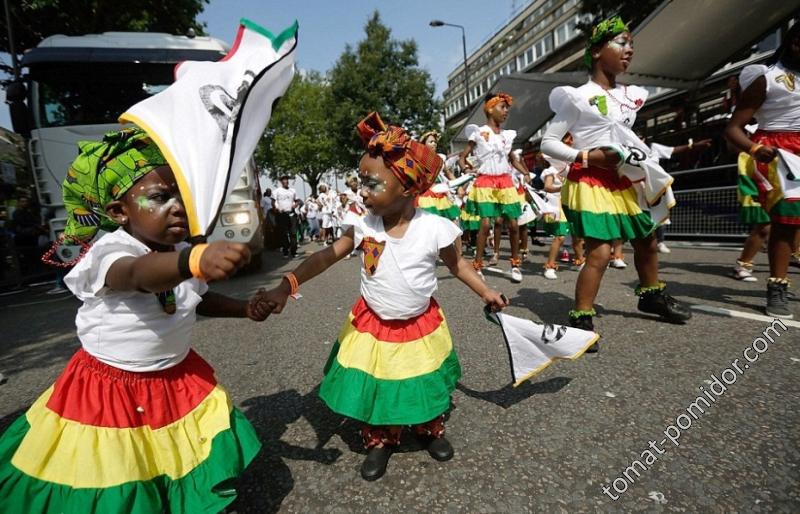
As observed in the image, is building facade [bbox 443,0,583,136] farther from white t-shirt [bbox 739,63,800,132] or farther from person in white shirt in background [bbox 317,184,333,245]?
white t-shirt [bbox 739,63,800,132]

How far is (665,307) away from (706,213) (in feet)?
18.1

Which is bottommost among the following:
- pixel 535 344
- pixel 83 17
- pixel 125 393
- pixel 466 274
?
pixel 535 344

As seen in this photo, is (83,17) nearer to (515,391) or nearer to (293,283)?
(293,283)

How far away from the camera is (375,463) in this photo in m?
1.75

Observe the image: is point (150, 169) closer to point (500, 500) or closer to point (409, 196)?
point (409, 196)

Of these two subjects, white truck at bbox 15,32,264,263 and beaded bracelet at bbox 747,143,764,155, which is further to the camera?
white truck at bbox 15,32,264,263

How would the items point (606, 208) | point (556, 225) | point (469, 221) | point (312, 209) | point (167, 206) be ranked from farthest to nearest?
point (312, 209), point (469, 221), point (556, 225), point (606, 208), point (167, 206)

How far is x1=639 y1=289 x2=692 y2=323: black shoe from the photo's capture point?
3.23 m

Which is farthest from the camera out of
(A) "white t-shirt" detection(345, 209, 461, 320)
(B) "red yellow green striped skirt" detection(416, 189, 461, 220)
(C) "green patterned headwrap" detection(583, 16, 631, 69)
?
(B) "red yellow green striped skirt" detection(416, 189, 461, 220)

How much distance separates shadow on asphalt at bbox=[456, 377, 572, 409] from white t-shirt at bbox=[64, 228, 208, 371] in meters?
1.62

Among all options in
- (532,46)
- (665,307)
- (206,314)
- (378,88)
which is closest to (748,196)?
(665,307)

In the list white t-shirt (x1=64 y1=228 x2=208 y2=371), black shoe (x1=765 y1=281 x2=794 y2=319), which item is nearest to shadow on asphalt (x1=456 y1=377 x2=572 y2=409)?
white t-shirt (x1=64 y1=228 x2=208 y2=371)

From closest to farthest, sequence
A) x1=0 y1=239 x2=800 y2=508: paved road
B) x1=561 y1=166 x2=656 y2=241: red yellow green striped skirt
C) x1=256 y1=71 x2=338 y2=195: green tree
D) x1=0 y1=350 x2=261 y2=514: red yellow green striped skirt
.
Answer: x1=0 y1=350 x2=261 y2=514: red yellow green striped skirt → x1=0 y1=239 x2=800 y2=508: paved road → x1=561 y1=166 x2=656 y2=241: red yellow green striped skirt → x1=256 y1=71 x2=338 y2=195: green tree

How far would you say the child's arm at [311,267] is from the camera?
5.27 feet
